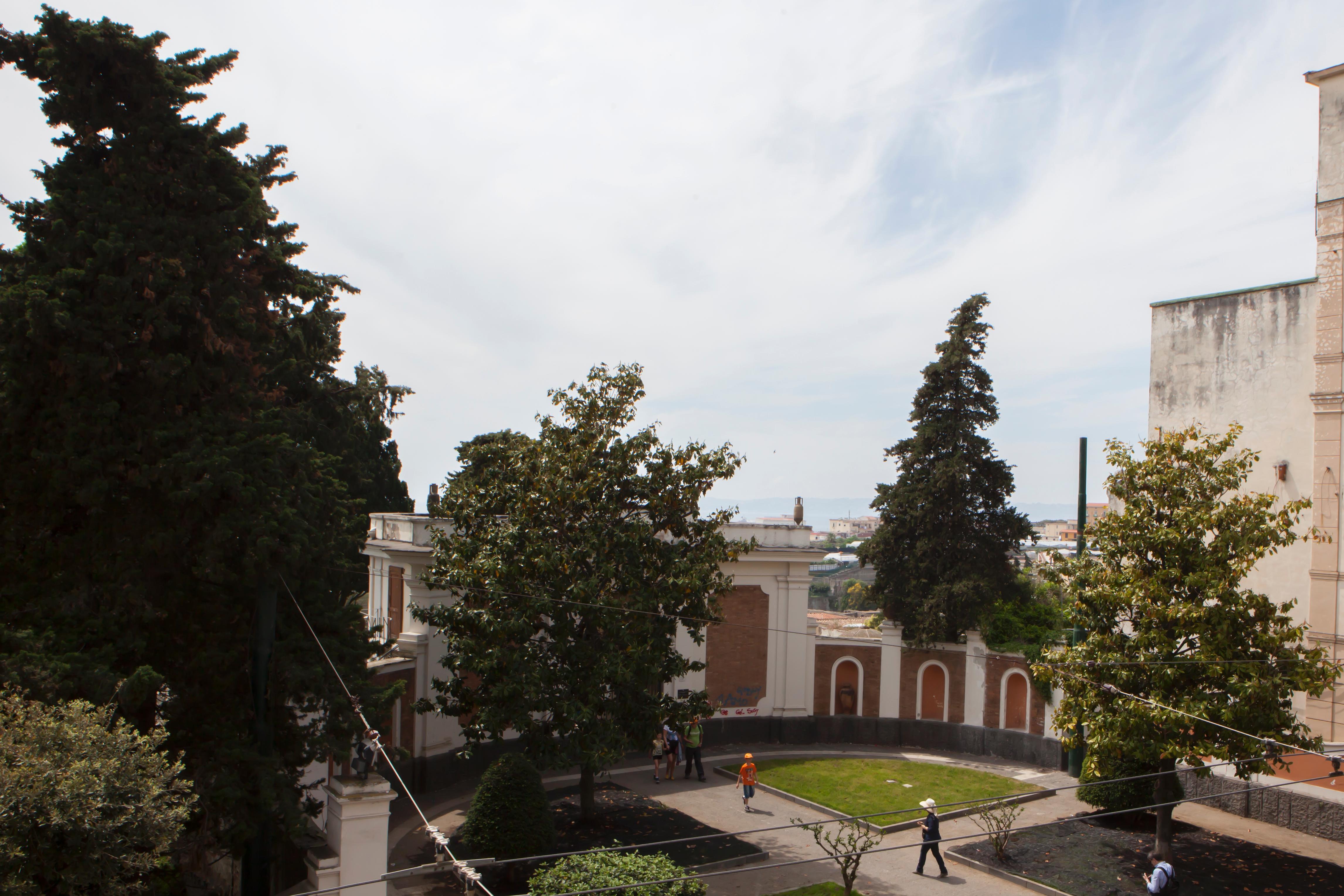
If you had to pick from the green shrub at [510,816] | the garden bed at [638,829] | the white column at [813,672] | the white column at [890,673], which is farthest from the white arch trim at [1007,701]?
the green shrub at [510,816]

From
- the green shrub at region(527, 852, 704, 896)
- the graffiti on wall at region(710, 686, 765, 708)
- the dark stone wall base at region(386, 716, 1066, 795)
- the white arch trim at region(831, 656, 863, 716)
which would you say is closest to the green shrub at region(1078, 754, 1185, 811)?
the dark stone wall base at region(386, 716, 1066, 795)

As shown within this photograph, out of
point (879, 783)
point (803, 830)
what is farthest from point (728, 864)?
point (879, 783)

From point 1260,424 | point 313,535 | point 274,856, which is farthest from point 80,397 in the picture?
point 1260,424

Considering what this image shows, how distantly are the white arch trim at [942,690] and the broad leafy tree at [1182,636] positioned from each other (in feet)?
37.3

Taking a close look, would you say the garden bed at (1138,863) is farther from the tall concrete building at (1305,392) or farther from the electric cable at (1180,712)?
the tall concrete building at (1305,392)

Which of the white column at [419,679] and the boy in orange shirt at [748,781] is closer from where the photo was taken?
the boy in orange shirt at [748,781]

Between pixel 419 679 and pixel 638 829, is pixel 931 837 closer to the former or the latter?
pixel 638 829

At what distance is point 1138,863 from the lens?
1881cm

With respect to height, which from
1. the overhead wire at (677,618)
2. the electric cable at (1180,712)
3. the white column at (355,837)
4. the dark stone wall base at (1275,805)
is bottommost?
the dark stone wall base at (1275,805)

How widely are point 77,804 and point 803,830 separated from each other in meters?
15.4

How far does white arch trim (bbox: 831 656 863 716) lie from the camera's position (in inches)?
1214

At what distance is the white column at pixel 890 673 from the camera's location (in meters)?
30.3

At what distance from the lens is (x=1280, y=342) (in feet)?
78.3

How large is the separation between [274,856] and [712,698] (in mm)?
16918
